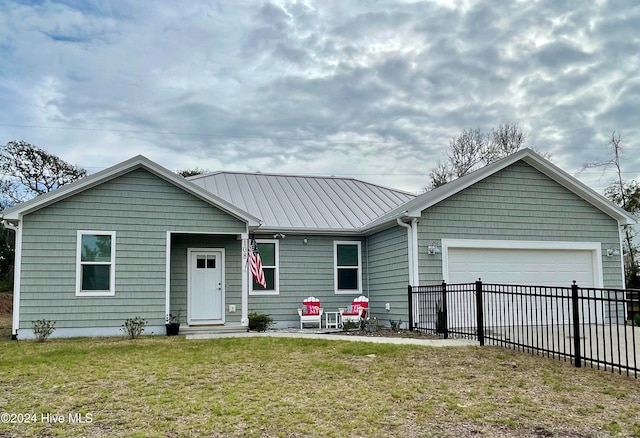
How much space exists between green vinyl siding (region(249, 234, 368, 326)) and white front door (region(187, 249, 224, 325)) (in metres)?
0.98

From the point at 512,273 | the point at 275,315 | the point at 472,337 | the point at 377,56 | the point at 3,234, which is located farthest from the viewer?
the point at 3,234

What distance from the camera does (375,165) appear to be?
29859mm

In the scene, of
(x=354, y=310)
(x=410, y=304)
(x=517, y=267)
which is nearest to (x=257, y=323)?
(x=354, y=310)

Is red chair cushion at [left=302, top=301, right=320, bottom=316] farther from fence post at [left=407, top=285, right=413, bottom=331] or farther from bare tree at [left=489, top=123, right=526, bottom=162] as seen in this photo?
bare tree at [left=489, top=123, right=526, bottom=162]

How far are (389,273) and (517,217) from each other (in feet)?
11.7

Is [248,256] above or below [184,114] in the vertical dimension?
below

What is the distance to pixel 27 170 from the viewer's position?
2973 centimetres

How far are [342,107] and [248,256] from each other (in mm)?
8371

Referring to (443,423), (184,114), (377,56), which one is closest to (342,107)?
(377,56)

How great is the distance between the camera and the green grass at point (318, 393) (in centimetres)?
519

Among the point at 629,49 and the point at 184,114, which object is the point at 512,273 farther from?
the point at 184,114

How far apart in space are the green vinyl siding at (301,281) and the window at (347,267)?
14 cm

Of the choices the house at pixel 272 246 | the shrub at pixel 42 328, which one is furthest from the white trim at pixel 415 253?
the shrub at pixel 42 328

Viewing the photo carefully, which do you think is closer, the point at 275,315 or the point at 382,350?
the point at 382,350
